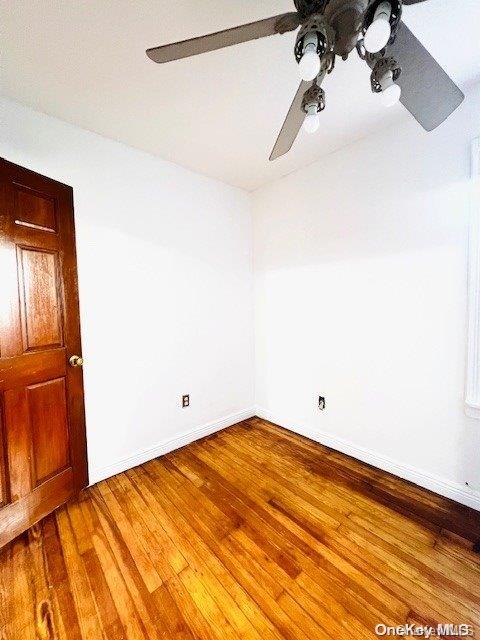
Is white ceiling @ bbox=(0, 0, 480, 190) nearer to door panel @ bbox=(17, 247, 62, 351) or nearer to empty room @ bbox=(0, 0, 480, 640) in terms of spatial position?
empty room @ bbox=(0, 0, 480, 640)

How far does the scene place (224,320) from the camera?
2.65 metres

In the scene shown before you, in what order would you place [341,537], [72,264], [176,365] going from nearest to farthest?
[341,537] → [72,264] → [176,365]

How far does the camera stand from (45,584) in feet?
3.89

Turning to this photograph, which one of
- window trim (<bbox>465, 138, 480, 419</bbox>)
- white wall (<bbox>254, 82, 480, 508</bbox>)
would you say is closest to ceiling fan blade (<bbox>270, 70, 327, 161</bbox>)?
white wall (<bbox>254, 82, 480, 508</bbox>)

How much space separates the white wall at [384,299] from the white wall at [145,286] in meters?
0.56

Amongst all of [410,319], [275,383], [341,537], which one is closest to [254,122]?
[410,319]

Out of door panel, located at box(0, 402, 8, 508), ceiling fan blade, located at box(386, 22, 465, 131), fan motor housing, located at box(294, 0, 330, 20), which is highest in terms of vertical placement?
fan motor housing, located at box(294, 0, 330, 20)

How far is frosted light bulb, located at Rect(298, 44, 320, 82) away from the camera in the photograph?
73 centimetres

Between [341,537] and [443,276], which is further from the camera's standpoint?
[443,276]

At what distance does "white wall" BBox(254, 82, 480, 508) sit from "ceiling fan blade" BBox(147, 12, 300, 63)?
1390 mm

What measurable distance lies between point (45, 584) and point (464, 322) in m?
2.57

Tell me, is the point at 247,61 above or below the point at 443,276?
above

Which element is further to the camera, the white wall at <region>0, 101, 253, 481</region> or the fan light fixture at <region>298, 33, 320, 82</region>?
the white wall at <region>0, 101, 253, 481</region>

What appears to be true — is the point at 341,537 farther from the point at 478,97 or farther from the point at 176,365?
the point at 478,97
